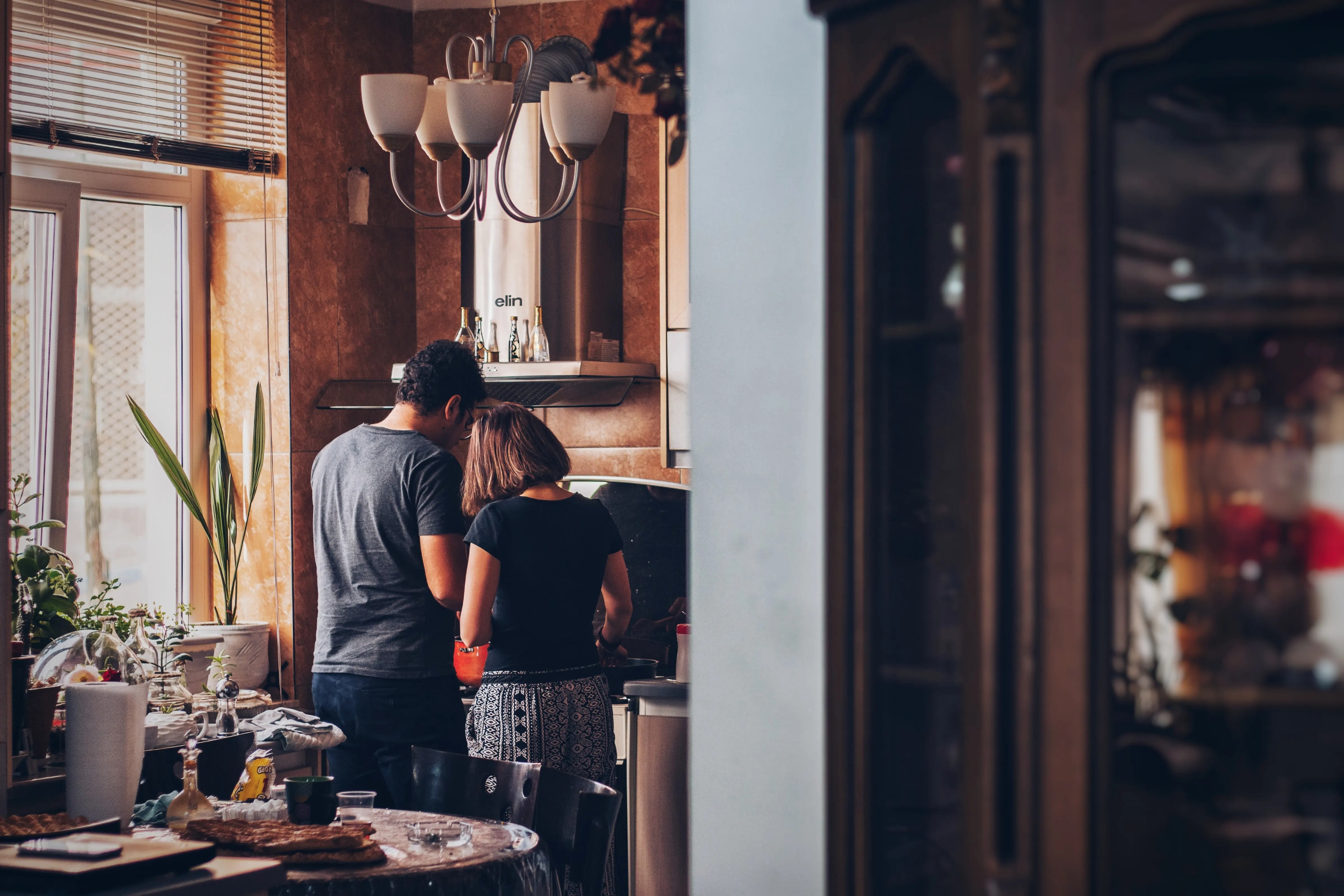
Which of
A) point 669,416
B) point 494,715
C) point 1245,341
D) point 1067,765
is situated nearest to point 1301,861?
point 1067,765

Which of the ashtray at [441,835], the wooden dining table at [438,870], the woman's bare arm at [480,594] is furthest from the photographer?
the woman's bare arm at [480,594]

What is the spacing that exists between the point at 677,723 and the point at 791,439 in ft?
6.64

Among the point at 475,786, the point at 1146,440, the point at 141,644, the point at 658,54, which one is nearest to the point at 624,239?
the point at 475,786

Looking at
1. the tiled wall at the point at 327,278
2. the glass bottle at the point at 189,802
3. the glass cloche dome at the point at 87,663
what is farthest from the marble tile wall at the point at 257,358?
the glass bottle at the point at 189,802

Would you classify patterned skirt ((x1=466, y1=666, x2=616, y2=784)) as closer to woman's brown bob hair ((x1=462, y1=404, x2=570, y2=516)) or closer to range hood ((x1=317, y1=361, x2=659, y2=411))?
woman's brown bob hair ((x1=462, y1=404, x2=570, y2=516))

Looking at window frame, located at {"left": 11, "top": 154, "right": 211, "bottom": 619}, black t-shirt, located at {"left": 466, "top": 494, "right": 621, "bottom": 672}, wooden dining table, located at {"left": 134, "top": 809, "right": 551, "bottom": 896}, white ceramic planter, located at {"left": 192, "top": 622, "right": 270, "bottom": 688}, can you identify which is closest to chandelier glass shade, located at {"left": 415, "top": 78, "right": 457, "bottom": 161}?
black t-shirt, located at {"left": 466, "top": 494, "right": 621, "bottom": 672}

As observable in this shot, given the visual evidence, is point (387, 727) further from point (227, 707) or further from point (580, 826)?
point (580, 826)

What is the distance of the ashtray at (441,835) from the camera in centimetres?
232

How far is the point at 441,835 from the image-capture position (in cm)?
233

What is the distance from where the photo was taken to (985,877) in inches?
41.8

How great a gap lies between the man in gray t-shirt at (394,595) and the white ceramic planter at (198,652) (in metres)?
0.99

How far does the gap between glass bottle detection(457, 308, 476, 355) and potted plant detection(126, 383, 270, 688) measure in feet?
2.29

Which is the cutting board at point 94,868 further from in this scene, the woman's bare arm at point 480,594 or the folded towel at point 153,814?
the woman's bare arm at point 480,594

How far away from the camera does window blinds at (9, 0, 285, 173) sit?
13.1ft
